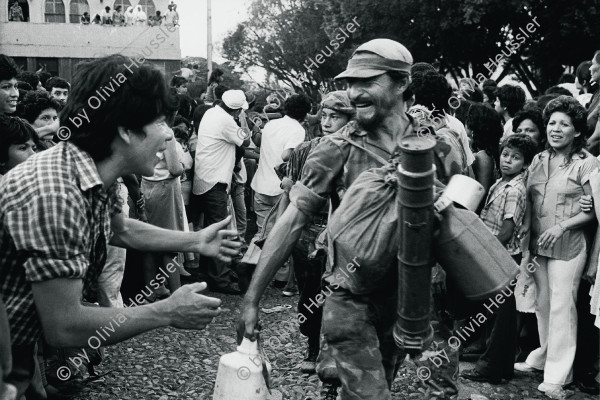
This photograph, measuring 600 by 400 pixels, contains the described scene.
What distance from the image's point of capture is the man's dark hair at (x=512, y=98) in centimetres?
823

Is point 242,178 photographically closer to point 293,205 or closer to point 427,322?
point 293,205

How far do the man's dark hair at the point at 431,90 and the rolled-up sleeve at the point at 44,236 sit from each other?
3538 millimetres

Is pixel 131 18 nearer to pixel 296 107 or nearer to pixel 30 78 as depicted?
pixel 30 78

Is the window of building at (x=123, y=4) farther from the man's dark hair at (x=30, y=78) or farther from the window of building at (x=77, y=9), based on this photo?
the man's dark hair at (x=30, y=78)

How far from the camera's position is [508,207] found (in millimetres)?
5590

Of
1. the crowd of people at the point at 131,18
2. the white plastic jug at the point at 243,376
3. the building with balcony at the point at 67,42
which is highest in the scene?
the crowd of people at the point at 131,18

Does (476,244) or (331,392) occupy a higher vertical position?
(476,244)

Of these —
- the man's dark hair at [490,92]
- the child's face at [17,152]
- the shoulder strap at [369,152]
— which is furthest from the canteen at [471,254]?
the man's dark hair at [490,92]

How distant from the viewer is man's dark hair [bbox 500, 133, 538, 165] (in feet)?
18.8

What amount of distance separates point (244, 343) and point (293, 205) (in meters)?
0.73

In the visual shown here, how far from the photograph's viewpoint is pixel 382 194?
3.02 metres

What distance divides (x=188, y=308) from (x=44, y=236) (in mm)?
578

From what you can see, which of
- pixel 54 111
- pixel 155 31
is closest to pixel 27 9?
pixel 155 31

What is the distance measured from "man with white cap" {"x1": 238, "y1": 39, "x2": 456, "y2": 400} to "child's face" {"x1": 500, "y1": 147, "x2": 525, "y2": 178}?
224 centimetres
